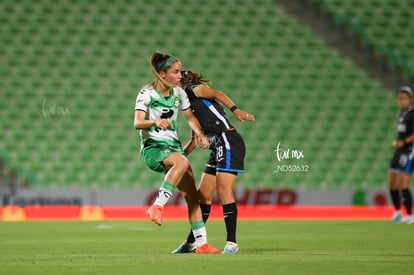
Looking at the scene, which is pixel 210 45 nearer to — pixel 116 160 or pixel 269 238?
pixel 116 160

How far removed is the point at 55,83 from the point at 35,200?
334 cm

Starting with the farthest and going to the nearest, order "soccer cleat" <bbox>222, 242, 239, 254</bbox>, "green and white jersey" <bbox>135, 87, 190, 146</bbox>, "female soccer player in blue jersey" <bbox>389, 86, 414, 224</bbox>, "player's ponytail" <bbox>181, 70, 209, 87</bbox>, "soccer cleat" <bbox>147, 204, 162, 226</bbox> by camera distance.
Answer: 1. "female soccer player in blue jersey" <bbox>389, 86, 414, 224</bbox>
2. "player's ponytail" <bbox>181, 70, 209, 87</bbox>
3. "soccer cleat" <bbox>222, 242, 239, 254</bbox>
4. "green and white jersey" <bbox>135, 87, 190, 146</bbox>
5. "soccer cleat" <bbox>147, 204, 162, 226</bbox>

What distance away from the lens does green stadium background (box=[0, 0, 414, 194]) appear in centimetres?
1817

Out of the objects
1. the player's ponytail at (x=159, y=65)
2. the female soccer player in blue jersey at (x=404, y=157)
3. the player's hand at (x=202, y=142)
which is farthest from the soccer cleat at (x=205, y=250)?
the female soccer player in blue jersey at (x=404, y=157)

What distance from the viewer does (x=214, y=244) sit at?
948 cm

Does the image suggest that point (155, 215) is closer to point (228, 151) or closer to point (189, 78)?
point (228, 151)

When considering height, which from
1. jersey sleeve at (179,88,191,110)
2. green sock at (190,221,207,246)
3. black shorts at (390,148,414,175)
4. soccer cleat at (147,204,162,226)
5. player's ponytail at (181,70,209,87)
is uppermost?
player's ponytail at (181,70,209,87)

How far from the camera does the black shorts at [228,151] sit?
8.21 m

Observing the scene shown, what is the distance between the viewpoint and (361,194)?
1706 centimetres

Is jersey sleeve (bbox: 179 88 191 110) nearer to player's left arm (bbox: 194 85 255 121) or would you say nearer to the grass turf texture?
player's left arm (bbox: 194 85 255 121)

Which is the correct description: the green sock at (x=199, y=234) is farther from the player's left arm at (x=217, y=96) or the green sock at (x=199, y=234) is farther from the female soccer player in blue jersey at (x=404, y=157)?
the female soccer player in blue jersey at (x=404, y=157)

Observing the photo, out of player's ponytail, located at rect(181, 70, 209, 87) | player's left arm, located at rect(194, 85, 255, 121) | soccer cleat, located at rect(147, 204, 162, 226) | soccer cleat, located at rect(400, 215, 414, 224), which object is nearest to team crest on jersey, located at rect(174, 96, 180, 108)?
player's left arm, located at rect(194, 85, 255, 121)

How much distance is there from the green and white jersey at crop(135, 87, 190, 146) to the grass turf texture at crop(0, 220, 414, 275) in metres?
1.05

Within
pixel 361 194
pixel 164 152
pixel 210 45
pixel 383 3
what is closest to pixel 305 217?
pixel 361 194
